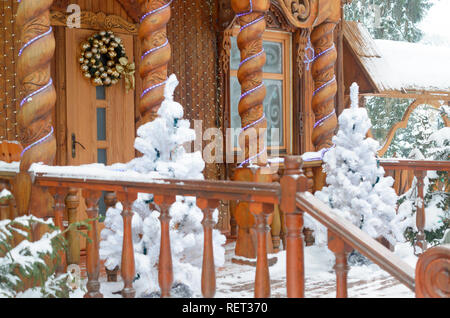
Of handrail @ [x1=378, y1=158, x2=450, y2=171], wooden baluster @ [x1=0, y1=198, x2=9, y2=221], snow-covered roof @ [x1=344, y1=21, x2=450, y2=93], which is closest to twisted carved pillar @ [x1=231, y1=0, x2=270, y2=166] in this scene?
handrail @ [x1=378, y1=158, x2=450, y2=171]

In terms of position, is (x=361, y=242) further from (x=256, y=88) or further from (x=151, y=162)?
(x=256, y=88)

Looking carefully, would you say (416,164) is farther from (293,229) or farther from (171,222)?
(293,229)

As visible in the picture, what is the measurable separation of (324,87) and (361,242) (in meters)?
4.23

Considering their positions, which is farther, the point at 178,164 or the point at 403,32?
the point at 403,32

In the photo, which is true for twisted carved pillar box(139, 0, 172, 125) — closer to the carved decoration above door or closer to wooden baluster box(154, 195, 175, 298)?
the carved decoration above door

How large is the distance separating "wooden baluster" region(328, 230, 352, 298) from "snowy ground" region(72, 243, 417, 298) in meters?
1.44

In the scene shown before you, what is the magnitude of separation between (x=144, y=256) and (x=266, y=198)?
1347mm

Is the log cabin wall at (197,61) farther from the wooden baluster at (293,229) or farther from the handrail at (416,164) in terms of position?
the wooden baluster at (293,229)

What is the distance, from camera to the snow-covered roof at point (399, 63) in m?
10.2

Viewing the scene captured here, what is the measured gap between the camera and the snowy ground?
448 cm

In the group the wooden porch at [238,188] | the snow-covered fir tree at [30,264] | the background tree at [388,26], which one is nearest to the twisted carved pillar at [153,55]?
the wooden porch at [238,188]

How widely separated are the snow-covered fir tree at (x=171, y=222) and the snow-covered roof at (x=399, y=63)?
641cm
